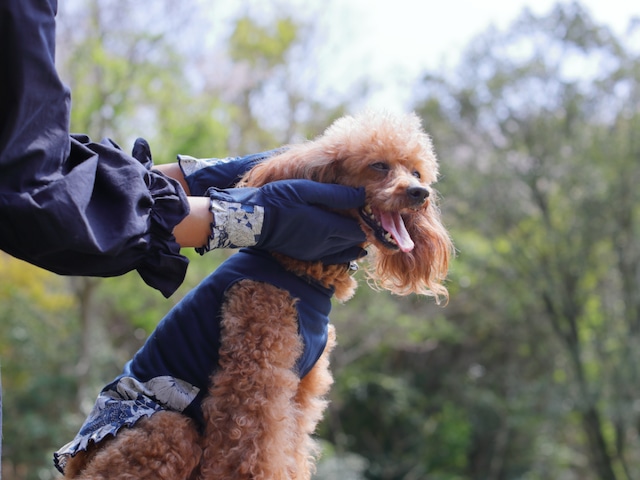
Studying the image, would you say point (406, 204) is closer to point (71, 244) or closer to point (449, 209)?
point (71, 244)

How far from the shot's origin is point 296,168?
2.27 metres

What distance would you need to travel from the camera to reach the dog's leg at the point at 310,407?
2.35 metres

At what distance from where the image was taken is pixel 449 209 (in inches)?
516

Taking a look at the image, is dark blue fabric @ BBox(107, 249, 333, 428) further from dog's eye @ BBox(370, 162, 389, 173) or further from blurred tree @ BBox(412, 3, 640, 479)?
blurred tree @ BBox(412, 3, 640, 479)

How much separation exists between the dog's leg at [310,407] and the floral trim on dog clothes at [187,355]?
12cm

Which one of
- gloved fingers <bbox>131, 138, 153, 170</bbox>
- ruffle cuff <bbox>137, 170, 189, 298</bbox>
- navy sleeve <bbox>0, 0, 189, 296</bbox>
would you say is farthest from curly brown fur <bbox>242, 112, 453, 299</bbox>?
navy sleeve <bbox>0, 0, 189, 296</bbox>

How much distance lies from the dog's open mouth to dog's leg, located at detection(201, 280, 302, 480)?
38cm

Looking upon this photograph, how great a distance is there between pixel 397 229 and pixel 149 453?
3.39 ft

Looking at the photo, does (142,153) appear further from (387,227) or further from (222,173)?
(387,227)

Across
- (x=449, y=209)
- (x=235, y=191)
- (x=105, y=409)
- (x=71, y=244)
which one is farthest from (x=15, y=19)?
(x=449, y=209)

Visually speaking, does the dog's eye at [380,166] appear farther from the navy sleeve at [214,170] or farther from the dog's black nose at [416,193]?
the navy sleeve at [214,170]

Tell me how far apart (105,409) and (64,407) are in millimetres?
9313

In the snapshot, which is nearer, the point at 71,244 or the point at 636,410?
the point at 71,244

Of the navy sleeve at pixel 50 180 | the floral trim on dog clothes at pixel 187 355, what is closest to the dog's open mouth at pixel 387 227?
the floral trim on dog clothes at pixel 187 355
